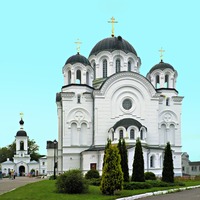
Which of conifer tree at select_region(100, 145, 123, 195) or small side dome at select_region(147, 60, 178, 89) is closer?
conifer tree at select_region(100, 145, 123, 195)

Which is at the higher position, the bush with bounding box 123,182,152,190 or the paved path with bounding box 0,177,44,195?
the bush with bounding box 123,182,152,190

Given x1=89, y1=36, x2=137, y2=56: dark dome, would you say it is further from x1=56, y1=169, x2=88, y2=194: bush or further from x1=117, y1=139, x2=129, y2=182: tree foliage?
x1=56, y1=169, x2=88, y2=194: bush

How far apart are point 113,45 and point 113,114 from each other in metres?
11.2

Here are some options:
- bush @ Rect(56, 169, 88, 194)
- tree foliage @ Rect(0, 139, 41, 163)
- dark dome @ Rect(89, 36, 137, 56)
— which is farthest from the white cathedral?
tree foliage @ Rect(0, 139, 41, 163)

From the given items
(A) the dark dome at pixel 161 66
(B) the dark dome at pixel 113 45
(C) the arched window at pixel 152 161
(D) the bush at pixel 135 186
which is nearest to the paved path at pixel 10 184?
(D) the bush at pixel 135 186

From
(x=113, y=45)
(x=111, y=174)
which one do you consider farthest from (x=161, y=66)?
(x=111, y=174)

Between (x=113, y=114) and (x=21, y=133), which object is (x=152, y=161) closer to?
(x=113, y=114)

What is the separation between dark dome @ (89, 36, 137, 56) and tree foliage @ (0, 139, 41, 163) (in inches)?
2030

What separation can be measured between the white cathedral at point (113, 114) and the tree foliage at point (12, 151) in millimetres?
48730

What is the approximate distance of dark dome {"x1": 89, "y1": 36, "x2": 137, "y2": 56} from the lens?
59.4m

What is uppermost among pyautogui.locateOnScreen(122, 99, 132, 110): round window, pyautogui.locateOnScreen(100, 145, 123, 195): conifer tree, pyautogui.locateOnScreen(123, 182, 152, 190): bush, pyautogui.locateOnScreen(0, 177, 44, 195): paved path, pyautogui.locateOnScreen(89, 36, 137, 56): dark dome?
pyautogui.locateOnScreen(89, 36, 137, 56): dark dome

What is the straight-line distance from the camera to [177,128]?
56.8 metres

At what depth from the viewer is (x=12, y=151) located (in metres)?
105

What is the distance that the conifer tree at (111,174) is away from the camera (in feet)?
72.2
